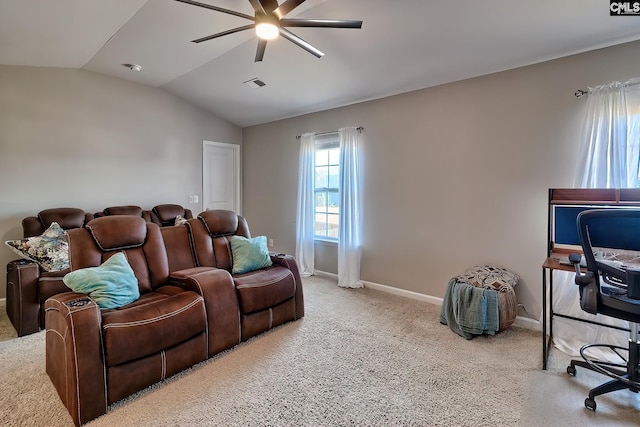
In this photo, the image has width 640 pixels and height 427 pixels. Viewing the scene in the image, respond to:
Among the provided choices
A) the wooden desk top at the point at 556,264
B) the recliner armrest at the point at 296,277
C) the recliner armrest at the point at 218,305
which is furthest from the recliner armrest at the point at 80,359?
the wooden desk top at the point at 556,264

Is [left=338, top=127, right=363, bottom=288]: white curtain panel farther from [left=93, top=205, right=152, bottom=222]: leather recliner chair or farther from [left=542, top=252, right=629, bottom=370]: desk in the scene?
[left=93, top=205, right=152, bottom=222]: leather recliner chair

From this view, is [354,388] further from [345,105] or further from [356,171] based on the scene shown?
[345,105]

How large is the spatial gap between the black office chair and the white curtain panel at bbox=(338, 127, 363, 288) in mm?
2555

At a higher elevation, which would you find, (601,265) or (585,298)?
(601,265)

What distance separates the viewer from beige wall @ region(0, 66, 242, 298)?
3.67m

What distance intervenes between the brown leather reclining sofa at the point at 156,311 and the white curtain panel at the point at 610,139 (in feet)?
9.28

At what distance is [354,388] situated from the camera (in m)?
2.14

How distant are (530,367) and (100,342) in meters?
2.99

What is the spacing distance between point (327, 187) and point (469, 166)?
2.07 metres

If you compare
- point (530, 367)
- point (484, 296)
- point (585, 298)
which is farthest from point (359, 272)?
point (585, 298)

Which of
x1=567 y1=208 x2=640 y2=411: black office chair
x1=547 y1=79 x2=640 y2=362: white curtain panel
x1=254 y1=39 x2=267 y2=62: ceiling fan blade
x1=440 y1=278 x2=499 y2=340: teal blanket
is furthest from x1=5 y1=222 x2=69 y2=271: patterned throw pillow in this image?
x1=547 y1=79 x2=640 y2=362: white curtain panel

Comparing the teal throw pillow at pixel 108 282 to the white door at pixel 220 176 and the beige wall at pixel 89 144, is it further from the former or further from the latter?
the white door at pixel 220 176

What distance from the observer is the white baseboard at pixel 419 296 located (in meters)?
3.04

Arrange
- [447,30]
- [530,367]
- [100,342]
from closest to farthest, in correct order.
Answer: [100,342] < [530,367] < [447,30]
